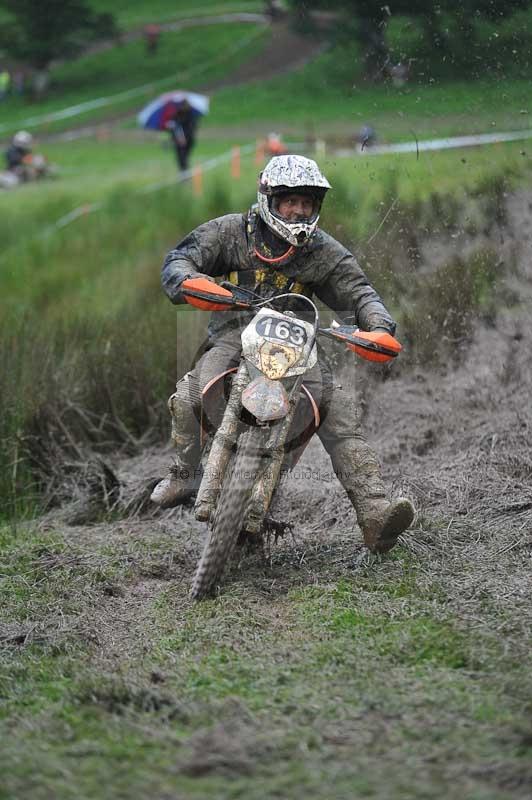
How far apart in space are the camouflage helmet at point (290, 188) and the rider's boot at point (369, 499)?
38.8 inches

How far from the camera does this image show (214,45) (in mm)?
46688

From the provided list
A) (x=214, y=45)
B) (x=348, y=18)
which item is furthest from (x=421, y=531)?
(x=214, y=45)

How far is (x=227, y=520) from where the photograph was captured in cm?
519

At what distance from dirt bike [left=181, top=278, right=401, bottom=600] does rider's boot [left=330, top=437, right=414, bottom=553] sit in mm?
340

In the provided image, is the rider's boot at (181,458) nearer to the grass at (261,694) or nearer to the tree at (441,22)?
the grass at (261,694)

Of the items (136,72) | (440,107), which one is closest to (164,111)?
(440,107)

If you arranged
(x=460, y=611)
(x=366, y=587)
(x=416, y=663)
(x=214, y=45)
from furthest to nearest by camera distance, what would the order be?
(x=214, y=45)
(x=366, y=587)
(x=460, y=611)
(x=416, y=663)

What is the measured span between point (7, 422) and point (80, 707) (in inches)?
180

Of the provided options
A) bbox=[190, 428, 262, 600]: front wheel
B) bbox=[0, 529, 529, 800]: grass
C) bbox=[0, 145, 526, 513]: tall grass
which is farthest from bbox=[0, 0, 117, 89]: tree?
bbox=[0, 529, 529, 800]: grass

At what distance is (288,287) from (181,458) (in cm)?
95

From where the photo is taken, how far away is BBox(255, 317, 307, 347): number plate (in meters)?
5.44

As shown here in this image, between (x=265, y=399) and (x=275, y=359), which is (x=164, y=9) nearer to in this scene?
(x=275, y=359)

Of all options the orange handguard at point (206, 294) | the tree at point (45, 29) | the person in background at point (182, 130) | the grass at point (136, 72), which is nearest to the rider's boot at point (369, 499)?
Answer: the orange handguard at point (206, 294)

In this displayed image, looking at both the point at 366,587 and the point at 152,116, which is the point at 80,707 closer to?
the point at 366,587
